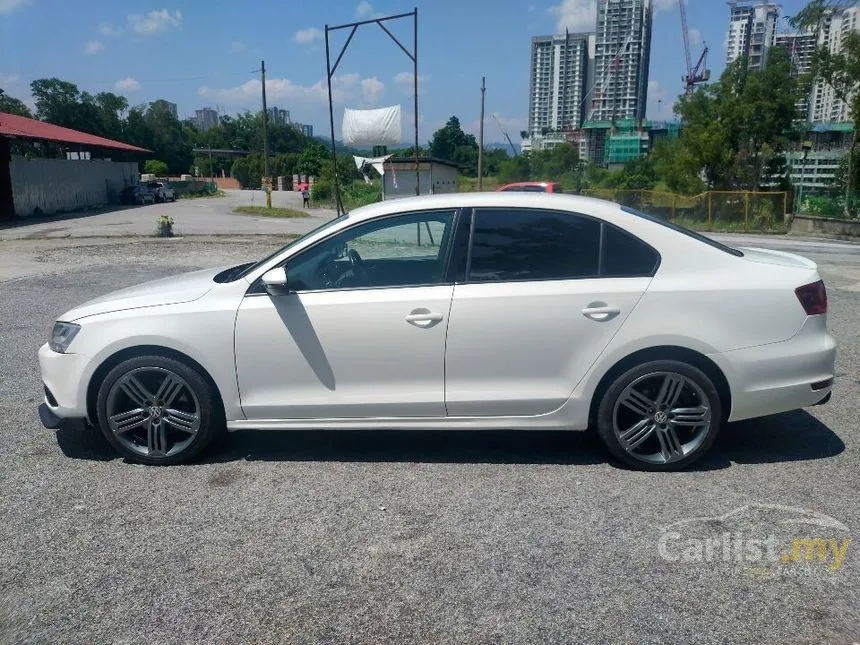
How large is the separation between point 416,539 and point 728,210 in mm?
31304

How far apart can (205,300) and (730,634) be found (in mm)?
3326

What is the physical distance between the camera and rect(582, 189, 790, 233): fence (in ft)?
102

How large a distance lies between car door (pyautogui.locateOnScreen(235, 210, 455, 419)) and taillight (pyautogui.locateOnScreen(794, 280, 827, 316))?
2095 millimetres

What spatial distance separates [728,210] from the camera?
3170 centimetres

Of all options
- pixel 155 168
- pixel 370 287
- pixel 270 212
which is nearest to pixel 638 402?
pixel 370 287

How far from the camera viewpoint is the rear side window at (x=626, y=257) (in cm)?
446

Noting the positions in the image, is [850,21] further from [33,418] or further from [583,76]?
[583,76]

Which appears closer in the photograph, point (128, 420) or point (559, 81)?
point (128, 420)

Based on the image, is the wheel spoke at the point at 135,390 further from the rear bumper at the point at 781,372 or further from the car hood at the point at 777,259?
the car hood at the point at 777,259

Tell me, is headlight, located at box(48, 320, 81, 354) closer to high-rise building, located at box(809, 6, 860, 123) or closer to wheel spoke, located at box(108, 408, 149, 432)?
wheel spoke, located at box(108, 408, 149, 432)

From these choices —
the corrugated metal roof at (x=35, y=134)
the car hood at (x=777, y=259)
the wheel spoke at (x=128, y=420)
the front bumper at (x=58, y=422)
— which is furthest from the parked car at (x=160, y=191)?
the car hood at (x=777, y=259)

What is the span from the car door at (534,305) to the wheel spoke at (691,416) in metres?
0.60

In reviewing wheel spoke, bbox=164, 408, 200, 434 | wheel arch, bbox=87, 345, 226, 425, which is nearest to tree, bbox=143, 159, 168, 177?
wheel arch, bbox=87, 345, 226, 425

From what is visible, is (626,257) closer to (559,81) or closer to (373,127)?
(373,127)
